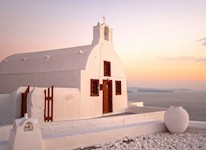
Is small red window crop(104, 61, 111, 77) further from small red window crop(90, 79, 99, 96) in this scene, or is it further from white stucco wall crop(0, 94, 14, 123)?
white stucco wall crop(0, 94, 14, 123)

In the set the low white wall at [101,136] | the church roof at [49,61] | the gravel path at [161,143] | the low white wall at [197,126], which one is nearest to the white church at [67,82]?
the church roof at [49,61]

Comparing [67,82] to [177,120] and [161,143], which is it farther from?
[161,143]

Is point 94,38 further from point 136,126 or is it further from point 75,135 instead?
point 75,135

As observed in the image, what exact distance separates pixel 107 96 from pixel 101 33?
4731 millimetres

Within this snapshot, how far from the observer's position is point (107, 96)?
1708 cm

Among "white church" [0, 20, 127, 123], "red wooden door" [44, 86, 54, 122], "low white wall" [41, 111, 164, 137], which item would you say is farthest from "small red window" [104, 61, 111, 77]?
"red wooden door" [44, 86, 54, 122]

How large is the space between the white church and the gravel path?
552 cm

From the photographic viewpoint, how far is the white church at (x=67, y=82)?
38.9 ft

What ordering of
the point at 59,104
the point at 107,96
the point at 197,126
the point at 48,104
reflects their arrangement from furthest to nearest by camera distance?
the point at 107,96 < the point at 59,104 < the point at 48,104 < the point at 197,126

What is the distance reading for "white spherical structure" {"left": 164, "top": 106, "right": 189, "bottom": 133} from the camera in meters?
9.36

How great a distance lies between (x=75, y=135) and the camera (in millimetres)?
7219

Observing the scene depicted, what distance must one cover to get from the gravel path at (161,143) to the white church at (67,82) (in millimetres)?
5517

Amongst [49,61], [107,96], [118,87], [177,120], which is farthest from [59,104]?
[118,87]

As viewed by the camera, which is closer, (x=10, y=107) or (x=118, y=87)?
(x=10, y=107)
